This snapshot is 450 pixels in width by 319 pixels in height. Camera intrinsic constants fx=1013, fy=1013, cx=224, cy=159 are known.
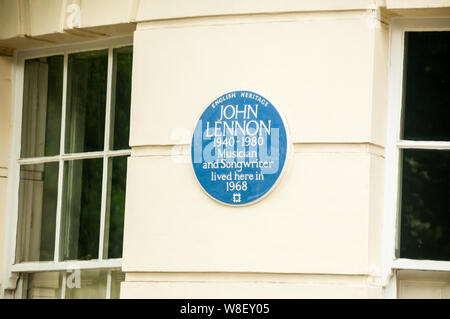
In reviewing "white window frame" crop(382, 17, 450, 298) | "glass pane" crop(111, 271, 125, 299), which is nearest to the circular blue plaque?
"white window frame" crop(382, 17, 450, 298)

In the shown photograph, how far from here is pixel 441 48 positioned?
5219 mm

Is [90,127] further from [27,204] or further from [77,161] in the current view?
→ [27,204]

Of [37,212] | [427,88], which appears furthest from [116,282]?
[427,88]

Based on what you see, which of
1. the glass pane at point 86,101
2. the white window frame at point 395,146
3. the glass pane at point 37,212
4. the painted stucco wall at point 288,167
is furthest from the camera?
the glass pane at point 37,212

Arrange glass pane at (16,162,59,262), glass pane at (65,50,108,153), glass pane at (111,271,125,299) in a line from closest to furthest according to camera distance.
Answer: glass pane at (111,271,125,299) < glass pane at (65,50,108,153) < glass pane at (16,162,59,262)

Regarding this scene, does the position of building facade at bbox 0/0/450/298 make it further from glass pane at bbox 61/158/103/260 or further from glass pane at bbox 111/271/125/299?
glass pane at bbox 61/158/103/260

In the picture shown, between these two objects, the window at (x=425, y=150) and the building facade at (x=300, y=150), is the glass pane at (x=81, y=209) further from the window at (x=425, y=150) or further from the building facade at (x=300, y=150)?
the window at (x=425, y=150)

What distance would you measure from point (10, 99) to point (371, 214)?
2583 millimetres

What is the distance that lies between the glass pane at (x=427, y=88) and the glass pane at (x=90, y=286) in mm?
1941

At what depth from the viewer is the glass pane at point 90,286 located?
5.86 metres

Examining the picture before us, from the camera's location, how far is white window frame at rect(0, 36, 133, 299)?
590 centimetres

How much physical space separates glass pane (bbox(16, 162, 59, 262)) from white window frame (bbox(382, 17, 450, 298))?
2099mm

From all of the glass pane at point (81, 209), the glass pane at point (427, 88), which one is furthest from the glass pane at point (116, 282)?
the glass pane at point (427, 88)

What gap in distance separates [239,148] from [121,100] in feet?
3.42
